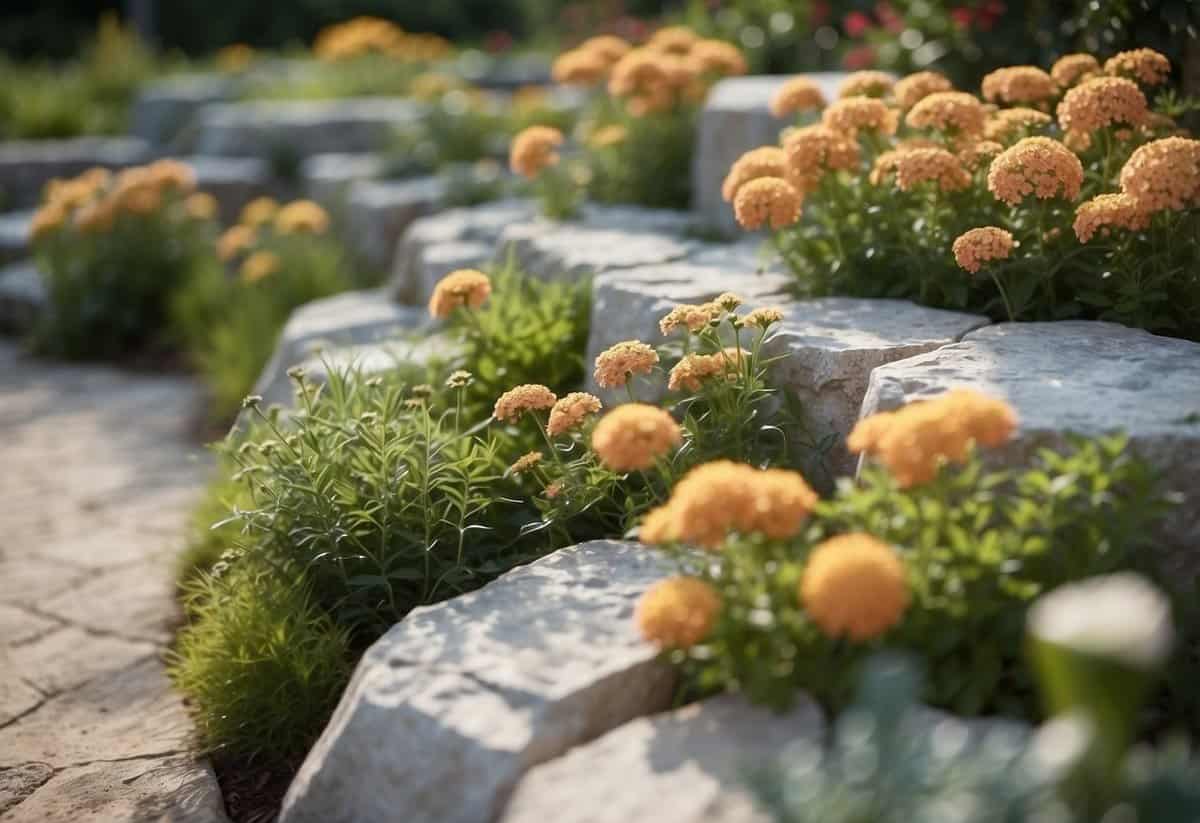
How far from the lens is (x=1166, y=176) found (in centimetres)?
291

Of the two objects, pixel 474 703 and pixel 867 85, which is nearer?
pixel 474 703

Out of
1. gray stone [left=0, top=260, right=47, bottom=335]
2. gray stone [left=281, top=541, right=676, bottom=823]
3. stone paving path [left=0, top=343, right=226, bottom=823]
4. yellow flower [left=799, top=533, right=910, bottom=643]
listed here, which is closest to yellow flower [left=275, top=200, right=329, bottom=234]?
stone paving path [left=0, top=343, right=226, bottom=823]

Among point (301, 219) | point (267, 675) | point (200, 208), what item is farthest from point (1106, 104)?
point (200, 208)

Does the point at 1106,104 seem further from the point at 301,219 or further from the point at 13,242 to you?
the point at 13,242

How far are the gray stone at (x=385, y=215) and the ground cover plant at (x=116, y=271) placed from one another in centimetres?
84

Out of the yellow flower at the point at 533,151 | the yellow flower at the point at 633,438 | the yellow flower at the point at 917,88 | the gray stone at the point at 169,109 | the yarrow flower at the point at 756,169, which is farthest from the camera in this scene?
the gray stone at the point at 169,109

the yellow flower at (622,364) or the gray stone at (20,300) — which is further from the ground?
the yellow flower at (622,364)

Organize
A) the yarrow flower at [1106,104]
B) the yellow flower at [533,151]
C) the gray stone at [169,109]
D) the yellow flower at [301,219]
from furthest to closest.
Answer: the gray stone at [169,109], the yellow flower at [301,219], the yellow flower at [533,151], the yarrow flower at [1106,104]

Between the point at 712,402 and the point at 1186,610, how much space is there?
1.18 metres

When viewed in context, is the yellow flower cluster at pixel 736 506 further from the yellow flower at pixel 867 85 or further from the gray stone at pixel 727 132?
the gray stone at pixel 727 132

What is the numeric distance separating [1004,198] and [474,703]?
1801mm

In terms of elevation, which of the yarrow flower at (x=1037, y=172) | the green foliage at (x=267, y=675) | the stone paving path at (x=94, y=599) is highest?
the yarrow flower at (x=1037, y=172)

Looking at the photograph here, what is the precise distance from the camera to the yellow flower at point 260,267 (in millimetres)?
6020

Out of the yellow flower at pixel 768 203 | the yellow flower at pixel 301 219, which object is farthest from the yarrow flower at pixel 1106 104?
the yellow flower at pixel 301 219
